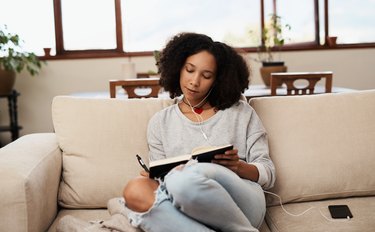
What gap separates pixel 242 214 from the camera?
1.31 meters

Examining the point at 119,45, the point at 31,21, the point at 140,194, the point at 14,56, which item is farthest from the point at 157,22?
the point at 140,194

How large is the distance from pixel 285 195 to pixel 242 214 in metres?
0.45

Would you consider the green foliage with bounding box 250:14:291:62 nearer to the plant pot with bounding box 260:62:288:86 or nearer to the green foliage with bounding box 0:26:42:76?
the plant pot with bounding box 260:62:288:86

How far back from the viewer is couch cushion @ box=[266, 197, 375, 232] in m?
1.49

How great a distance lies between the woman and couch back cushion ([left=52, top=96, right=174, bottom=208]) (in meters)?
0.09

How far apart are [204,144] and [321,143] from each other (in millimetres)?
476

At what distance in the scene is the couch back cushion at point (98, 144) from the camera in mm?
1698

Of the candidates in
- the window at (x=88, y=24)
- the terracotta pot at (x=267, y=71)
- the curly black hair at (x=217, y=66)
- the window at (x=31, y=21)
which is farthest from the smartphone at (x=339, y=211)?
the window at (x=31, y=21)

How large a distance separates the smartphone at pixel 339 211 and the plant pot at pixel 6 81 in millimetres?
2947

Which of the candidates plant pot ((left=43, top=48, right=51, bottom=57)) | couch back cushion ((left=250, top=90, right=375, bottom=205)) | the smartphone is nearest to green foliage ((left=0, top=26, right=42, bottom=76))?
plant pot ((left=43, top=48, right=51, bottom=57))

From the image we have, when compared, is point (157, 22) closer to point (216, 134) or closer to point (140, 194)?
point (216, 134)

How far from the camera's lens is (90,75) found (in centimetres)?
414

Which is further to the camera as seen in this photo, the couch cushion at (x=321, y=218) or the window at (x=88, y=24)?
the window at (x=88, y=24)

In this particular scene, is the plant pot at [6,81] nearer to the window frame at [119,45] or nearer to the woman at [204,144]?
the window frame at [119,45]
